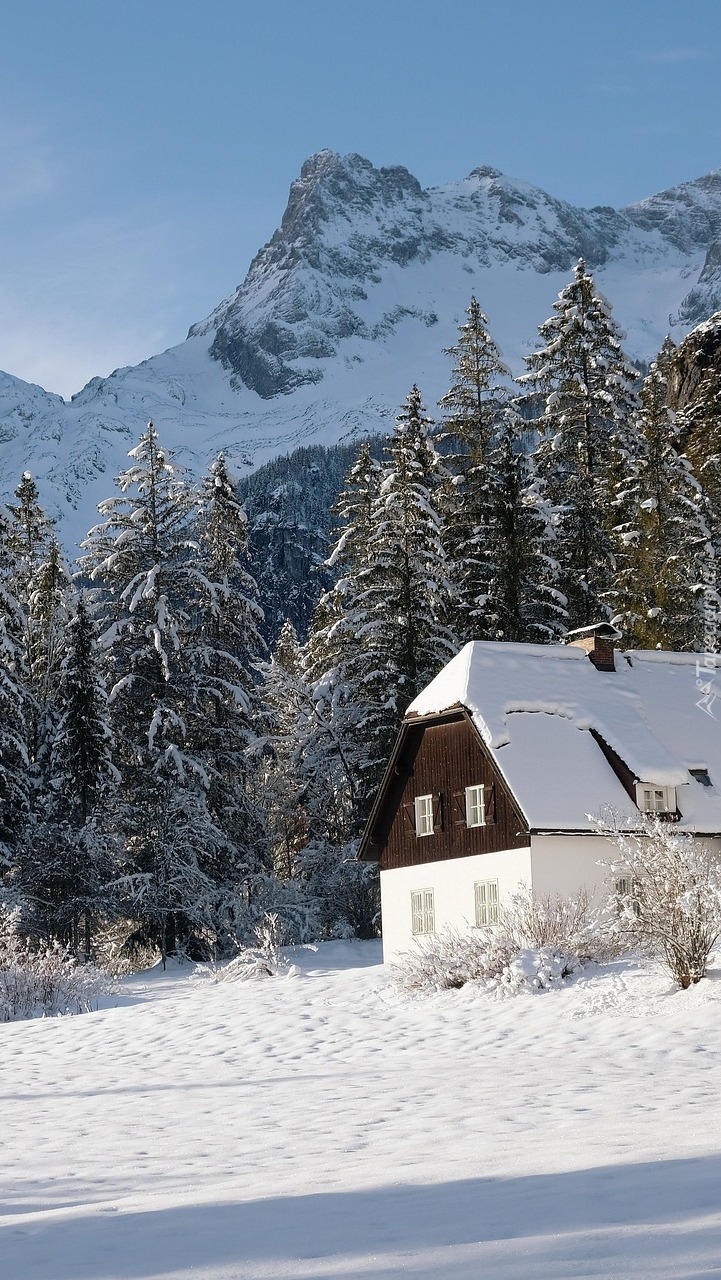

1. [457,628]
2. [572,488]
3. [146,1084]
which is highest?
[572,488]

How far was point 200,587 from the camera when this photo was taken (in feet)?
135

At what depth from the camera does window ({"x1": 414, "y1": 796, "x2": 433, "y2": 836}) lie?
112 ft

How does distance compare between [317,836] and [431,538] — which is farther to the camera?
[317,836]

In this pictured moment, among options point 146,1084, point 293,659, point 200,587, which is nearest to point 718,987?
point 146,1084

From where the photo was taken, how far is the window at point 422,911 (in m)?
33.5

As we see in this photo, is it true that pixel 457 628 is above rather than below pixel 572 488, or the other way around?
below

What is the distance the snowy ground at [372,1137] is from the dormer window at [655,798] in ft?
31.6

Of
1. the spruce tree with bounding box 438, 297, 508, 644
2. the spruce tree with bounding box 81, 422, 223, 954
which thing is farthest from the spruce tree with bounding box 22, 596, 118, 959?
the spruce tree with bounding box 438, 297, 508, 644

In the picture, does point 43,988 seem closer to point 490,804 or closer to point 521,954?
point 490,804

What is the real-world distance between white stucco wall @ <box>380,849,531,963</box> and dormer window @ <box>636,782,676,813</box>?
139 inches

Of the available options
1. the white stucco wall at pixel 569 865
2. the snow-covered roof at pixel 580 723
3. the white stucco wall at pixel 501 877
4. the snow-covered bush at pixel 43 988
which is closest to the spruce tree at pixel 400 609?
the snow-covered roof at pixel 580 723

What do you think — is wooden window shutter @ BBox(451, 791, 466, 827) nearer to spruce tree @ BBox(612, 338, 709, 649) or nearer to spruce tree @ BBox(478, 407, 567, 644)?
spruce tree @ BBox(478, 407, 567, 644)

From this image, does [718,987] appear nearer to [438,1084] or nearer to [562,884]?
[438,1084]

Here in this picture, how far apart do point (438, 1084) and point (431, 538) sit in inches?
993
